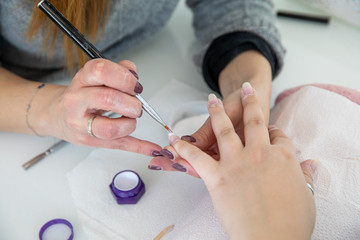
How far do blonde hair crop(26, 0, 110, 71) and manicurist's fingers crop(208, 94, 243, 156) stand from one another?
11.0 inches

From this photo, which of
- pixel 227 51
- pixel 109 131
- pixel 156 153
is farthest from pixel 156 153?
pixel 227 51

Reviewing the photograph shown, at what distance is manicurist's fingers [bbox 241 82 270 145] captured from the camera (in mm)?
512

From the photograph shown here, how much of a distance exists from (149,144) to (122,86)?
0.46 ft

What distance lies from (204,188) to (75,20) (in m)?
0.39

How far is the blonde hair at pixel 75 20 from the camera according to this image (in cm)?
61

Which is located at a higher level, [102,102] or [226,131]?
[102,102]

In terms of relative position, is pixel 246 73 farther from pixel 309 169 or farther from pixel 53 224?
pixel 53 224

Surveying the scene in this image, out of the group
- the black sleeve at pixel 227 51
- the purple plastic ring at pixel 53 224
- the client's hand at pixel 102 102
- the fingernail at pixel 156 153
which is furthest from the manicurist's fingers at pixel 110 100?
the black sleeve at pixel 227 51

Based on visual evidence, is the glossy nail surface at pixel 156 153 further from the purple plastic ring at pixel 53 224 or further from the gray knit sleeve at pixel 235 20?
the gray knit sleeve at pixel 235 20

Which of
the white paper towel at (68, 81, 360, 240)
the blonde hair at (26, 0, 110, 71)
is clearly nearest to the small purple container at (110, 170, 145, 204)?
the white paper towel at (68, 81, 360, 240)

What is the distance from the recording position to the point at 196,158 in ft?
1.72

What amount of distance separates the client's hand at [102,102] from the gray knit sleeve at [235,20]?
0.36 metres

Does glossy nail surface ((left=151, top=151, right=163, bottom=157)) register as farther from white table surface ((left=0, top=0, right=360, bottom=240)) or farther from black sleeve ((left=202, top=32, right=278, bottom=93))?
black sleeve ((left=202, top=32, right=278, bottom=93))

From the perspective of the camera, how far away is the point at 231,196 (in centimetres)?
47
